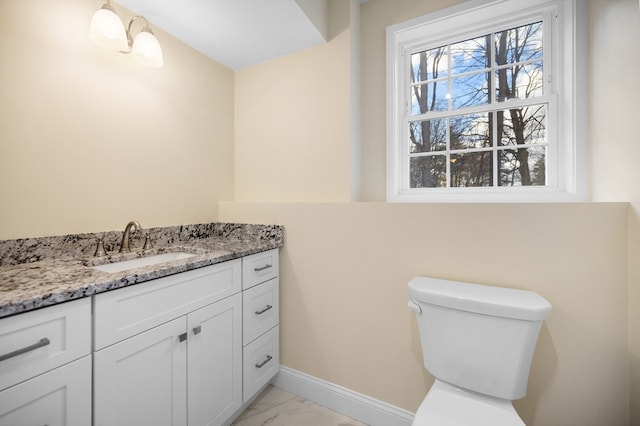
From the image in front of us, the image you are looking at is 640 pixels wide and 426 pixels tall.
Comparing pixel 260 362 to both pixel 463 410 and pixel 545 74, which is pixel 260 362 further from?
pixel 545 74

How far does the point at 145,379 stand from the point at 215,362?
317 millimetres

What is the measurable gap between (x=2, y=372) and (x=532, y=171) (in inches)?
86.7

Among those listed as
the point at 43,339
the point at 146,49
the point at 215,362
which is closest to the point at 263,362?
the point at 215,362

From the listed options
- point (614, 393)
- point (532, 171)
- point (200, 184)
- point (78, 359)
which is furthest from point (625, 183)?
point (200, 184)

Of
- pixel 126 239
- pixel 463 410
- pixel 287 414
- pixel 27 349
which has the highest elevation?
pixel 126 239

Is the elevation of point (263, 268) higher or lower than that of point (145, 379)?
higher

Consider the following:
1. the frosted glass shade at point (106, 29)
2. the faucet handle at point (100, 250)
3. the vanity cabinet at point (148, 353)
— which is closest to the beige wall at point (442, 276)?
the vanity cabinet at point (148, 353)

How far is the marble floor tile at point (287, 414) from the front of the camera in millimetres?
1425

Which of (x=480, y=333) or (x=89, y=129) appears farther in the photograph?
(x=89, y=129)

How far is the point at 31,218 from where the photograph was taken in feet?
3.70

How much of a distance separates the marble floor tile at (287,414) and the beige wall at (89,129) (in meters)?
1.22

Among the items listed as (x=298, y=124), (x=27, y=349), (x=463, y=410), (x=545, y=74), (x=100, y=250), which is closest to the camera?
(x=27, y=349)

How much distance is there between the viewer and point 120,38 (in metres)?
1.27

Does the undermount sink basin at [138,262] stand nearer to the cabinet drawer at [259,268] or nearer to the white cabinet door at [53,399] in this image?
the cabinet drawer at [259,268]
